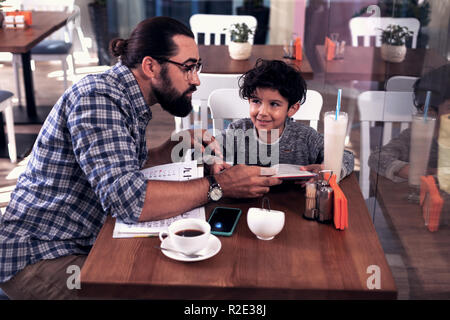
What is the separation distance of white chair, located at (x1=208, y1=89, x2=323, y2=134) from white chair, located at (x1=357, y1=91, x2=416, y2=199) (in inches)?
7.3

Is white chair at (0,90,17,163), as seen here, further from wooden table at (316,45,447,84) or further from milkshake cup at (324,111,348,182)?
milkshake cup at (324,111,348,182)

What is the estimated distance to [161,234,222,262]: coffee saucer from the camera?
1163mm

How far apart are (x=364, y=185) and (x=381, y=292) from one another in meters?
0.81

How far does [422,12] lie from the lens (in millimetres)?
1394

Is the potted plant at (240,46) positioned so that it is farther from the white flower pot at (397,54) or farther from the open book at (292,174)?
the open book at (292,174)

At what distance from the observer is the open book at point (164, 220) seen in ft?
4.18

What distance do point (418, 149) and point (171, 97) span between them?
2.34ft

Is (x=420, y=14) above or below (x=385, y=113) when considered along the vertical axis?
above

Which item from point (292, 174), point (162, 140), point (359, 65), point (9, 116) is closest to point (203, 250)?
point (292, 174)

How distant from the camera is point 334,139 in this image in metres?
1.45

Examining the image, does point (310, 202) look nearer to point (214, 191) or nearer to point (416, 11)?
point (214, 191)

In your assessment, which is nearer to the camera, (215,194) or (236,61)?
(215,194)

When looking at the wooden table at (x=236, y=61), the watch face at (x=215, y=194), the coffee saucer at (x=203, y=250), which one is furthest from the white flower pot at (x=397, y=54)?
the wooden table at (x=236, y=61)
